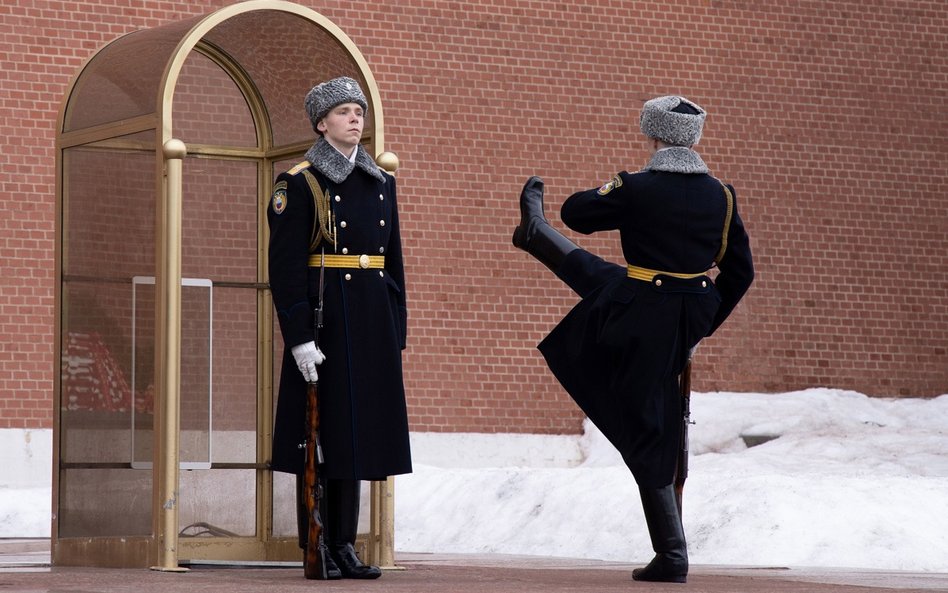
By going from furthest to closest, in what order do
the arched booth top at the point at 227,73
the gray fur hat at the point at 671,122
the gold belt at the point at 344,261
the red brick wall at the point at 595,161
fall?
the red brick wall at the point at 595,161 → the arched booth top at the point at 227,73 → the gray fur hat at the point at 671,122 → the gold belt at the point at 344,261

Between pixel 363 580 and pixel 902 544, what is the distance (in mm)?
3791

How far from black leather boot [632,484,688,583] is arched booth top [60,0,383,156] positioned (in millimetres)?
1875

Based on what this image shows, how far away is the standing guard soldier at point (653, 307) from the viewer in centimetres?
569

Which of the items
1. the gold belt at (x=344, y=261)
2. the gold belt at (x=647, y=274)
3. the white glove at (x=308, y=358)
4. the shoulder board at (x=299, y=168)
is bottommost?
the white glove at (x=308, y=358)

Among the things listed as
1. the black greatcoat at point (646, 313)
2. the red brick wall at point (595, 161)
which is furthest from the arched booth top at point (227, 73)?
the red brick wall at point (595, 161)

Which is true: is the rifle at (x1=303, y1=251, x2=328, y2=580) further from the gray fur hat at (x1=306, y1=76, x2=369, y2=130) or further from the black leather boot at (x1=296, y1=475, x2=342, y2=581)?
the gray fur hat at (x1=306, y1=76, x2=369, y2=130)

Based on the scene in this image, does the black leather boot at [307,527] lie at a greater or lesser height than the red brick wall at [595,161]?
lesser

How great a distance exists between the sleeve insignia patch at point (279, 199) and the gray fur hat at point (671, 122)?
1282 millimetres

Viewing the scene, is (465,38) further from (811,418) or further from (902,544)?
(902,544)

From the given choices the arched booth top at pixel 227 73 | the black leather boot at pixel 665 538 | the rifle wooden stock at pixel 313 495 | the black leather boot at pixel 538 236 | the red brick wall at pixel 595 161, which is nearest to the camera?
the rifle wooden stock at pixel 313 495

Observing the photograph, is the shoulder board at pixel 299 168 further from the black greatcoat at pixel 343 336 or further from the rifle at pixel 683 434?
the rifle at pixel 683 434

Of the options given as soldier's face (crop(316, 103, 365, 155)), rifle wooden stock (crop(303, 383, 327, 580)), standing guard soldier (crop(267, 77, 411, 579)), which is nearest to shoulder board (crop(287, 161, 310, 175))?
standing guard soldier (crop(267, 77, 411, 579))

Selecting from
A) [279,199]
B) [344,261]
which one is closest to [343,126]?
[279,199]

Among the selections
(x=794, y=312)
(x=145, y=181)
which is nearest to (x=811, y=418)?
(x=794, y=312)
